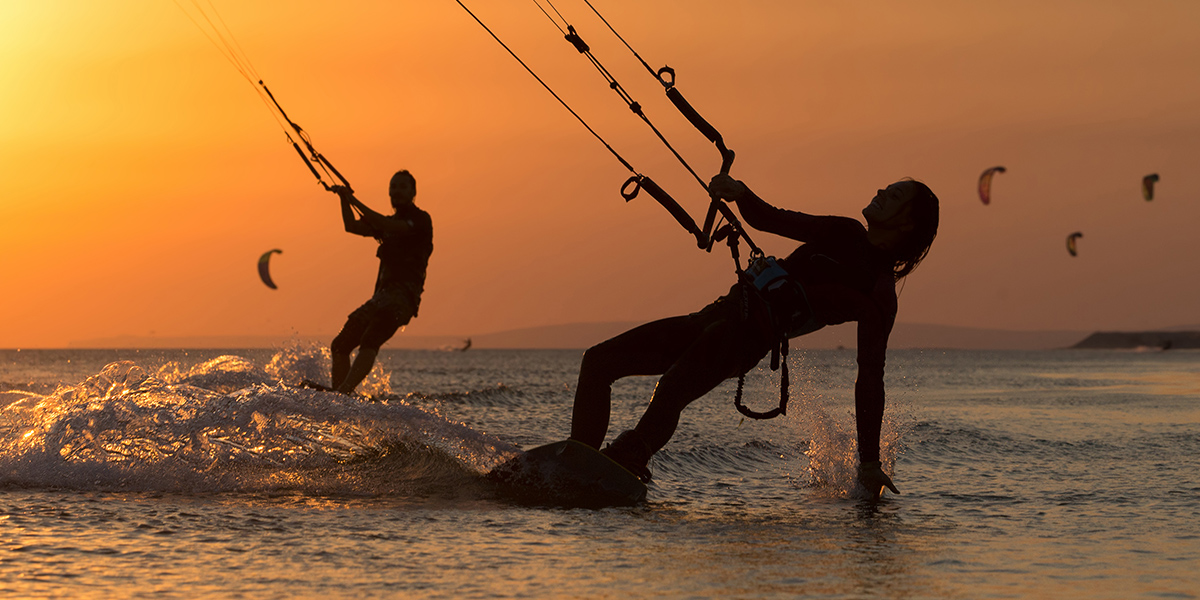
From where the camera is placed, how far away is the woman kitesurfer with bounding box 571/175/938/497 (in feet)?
19.7

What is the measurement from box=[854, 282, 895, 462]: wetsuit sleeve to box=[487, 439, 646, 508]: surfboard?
118cm

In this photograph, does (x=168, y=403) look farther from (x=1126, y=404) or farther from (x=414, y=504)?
(x=1126, y=404)

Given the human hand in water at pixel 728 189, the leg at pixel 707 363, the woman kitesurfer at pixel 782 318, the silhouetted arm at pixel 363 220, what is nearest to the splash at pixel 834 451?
the woman kitesurfer at pixel 782 318

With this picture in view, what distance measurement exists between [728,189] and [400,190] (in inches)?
187

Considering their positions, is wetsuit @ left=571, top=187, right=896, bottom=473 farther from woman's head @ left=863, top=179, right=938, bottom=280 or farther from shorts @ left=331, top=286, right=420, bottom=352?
shorts @ left=331, top=286, right=420, bottom=352

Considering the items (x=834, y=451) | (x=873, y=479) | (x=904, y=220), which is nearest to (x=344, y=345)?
(x=834, y=451)

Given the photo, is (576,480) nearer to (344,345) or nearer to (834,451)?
(834,451)

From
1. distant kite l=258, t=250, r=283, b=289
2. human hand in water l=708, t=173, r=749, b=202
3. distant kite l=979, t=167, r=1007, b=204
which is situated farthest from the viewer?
distant kite l=979, t=167, r=1007, b=204

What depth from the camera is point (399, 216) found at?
1009cm

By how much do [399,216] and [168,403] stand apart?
3.28 metres

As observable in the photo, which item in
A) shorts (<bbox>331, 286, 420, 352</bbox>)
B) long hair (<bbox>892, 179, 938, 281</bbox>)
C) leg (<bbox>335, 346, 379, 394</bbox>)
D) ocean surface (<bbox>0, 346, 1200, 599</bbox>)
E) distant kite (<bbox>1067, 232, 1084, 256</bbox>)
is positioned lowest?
ocean surface (<bbox>0, 346, 1200, 599</bbox>)

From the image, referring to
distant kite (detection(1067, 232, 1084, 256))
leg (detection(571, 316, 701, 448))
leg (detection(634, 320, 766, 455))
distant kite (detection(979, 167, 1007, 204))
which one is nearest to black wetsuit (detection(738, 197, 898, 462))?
leg (detection(634, 320, 766, 455))

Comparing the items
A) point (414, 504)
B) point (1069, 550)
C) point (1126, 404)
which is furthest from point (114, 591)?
point (1126, 404)

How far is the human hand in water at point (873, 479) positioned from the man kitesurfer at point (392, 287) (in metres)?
4.96
